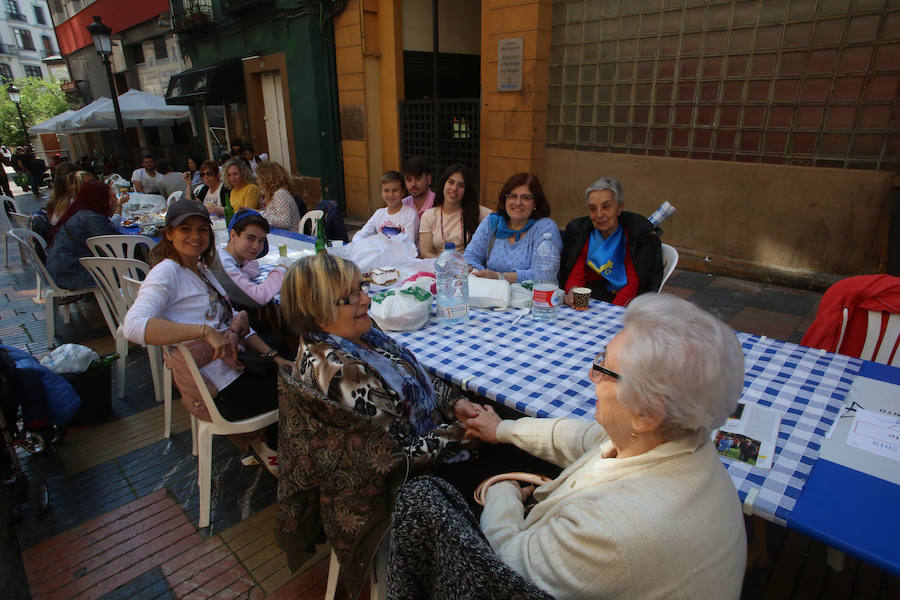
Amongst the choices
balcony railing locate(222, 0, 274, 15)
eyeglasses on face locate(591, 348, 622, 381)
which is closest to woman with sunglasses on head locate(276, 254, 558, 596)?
eyeglasses on face locate(591, 348, 622, 381)

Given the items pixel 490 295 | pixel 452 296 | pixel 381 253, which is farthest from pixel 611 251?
pixel 381 253

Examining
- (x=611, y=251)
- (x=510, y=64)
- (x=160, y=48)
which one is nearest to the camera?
(x=611, y=251)

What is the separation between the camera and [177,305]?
232 cm

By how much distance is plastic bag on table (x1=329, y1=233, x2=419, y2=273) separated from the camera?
3207 mm

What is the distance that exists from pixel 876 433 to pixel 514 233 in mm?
2130

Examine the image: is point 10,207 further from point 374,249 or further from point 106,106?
point 374,249

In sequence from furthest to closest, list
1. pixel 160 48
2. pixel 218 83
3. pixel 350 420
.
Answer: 1. pixel 160 48
2. pixel 218 83
3. pixel 350 420

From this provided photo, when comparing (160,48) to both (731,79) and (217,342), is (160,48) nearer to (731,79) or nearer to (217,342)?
(731,79)

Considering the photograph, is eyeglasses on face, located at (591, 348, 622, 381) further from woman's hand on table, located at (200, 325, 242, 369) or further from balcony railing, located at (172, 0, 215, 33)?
balcony railing, located at (172, 0, 215, 33)

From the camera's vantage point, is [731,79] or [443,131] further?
[443,131]

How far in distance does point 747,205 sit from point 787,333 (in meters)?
1.68

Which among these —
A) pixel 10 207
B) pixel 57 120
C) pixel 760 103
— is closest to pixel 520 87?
pixel 760 103

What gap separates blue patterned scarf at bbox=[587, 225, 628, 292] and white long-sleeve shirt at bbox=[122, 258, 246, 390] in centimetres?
212

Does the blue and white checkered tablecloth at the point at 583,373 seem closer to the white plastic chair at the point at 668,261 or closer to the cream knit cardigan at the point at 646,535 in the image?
the cream knit cardigan at the point at 646,535
